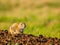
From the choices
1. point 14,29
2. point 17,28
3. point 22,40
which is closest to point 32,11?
point 17,28

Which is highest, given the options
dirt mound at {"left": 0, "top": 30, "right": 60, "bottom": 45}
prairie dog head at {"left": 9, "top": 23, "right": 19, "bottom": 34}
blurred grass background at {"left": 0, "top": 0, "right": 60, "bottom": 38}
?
blurred grass background at {"left": 0, "top": 0, "right": 60, "bottom": 38}

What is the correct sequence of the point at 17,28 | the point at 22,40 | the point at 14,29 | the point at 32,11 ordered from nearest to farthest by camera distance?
the point at 22,40
the point at 14,29
the point at 17,28
the point at 32,11

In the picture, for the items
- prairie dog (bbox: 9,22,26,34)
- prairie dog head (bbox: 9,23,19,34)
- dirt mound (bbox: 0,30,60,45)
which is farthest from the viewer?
prairie dog (bbox: 9,22,26,34)

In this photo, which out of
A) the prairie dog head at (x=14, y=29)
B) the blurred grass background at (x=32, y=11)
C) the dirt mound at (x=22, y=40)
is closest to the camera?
the dirt mound at (x=22, y=40)

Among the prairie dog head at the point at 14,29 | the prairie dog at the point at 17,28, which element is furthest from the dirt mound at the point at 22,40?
the prairie dog at the point at 17,28

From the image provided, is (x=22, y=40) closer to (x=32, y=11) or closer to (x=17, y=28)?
(x=17, y=28)

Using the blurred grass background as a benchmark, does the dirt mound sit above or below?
below

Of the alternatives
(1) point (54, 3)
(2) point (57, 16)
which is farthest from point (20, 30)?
(1) point (54, 3)

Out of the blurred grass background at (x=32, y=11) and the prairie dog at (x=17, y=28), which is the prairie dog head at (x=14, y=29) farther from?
the blurred grass background at (x=32, y=11)

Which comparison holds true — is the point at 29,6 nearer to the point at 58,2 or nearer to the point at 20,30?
the point at 58,2

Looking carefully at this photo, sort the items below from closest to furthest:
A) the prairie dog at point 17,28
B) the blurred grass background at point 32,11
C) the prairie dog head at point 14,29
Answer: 1. the prairie dog head at point 14,29
2. the prairie dog at point 17,28
3. the blurred grass background at point 32,11

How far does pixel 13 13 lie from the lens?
22.5 meters

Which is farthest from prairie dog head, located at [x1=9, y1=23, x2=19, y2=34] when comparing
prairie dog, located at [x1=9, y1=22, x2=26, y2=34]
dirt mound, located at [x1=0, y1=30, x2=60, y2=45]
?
dirt mound, located at [x1=0, y1=30, x2=60, y2=45]

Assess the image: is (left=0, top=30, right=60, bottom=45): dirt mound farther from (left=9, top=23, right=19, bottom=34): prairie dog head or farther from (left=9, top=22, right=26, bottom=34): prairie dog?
(left=9, top=22, right=26, bottom=34): prairie dog
